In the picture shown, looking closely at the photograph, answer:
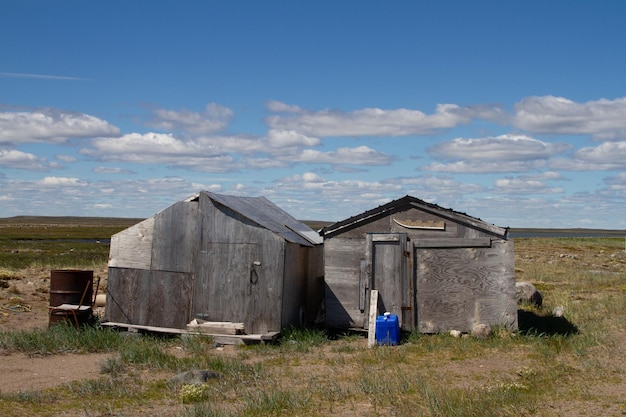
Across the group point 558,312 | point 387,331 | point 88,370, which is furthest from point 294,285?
point 558,312

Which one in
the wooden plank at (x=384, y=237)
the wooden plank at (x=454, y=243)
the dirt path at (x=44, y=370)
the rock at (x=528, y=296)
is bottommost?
the dirt path at (x=44, y=370)

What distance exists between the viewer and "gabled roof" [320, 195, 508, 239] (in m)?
15.6

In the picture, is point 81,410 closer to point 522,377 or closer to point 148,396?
point 148,396

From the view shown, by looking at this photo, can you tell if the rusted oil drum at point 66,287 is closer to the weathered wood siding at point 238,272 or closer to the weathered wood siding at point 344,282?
the weathered wood siding at point 238,272

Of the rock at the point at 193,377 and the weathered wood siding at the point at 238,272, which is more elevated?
the weathered wood siding at the point at 238,272

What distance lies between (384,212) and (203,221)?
4174mm

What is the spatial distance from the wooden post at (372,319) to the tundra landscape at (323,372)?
0.35m

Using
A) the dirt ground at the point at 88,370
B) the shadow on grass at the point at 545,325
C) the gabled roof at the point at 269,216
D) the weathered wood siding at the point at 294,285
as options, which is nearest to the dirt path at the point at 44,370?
the dirt ground at the point at 88,370

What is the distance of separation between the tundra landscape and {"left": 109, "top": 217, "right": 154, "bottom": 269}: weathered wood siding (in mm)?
1573

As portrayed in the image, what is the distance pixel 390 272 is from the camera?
16.1m

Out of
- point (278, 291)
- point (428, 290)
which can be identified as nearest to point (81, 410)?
point (278, 291)

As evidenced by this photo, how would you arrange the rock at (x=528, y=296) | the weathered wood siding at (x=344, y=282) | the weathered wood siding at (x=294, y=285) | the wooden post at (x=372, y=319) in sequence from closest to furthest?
the wooden post at (x=372, y=319)
the weathered wood siding at (x=294, y=285)
the weathered wood siding at (x=344, y=282)
the rock at (x=528, y=296)

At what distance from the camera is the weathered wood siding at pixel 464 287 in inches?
608

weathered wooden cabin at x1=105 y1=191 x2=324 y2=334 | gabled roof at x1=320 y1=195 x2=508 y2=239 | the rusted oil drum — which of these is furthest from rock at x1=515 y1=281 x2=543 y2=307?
the rusted oil drum
